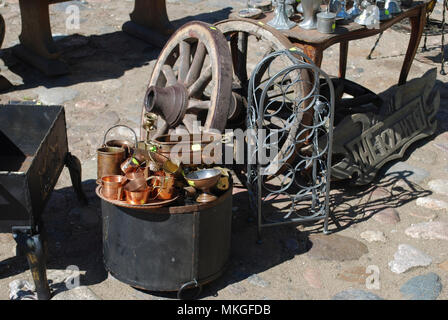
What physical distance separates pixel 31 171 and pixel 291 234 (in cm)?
204

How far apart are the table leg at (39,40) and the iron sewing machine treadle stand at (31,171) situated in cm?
262

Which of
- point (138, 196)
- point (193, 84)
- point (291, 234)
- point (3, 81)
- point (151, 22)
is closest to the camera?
point (138, 196)

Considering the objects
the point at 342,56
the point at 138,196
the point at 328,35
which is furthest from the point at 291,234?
the point at 342,56

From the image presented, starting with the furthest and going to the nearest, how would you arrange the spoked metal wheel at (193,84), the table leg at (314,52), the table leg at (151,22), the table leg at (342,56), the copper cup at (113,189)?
the table leg at (151,22) < the table leg at (342,56) < the table leg at (314,52) < the spoked metal wheel at (193,84) < the copper cup at (113,189)

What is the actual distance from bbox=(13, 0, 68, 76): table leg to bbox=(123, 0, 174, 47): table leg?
131cm

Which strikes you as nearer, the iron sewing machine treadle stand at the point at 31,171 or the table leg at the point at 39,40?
the iron sewing machine treadle stand at the point at 31,171

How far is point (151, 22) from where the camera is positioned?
8.43m

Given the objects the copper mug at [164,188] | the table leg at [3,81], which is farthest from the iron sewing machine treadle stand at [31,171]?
the table leg at [3,81]

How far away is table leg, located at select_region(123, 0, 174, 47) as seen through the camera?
831 centimetres

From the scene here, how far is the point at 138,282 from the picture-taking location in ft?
13.4

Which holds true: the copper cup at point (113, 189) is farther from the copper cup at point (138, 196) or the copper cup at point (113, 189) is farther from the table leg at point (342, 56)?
the table leg at point (342, 56)

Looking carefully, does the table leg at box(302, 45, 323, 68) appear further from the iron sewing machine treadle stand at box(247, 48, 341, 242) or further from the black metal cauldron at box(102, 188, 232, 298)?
the black metal cauldron at box(102, 188, 232, 298)

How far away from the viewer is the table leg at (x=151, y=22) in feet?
27.3

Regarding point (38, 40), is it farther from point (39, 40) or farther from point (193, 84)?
point (193, 84)
